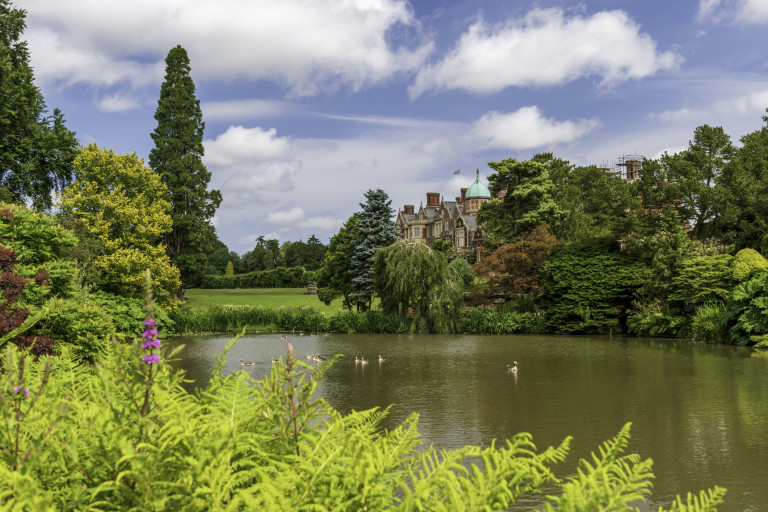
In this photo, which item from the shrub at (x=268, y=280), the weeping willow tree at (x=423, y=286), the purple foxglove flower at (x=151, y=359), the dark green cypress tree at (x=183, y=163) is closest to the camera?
the purple foxglove flower at (x=151, y=359)

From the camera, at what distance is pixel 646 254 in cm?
2662

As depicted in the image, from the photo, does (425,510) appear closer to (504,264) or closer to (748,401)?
(748,401)

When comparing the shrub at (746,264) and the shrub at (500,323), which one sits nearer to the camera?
the shrub at (746,264)

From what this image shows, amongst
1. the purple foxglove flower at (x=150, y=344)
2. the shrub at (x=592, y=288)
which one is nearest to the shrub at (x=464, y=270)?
the shrub at (x=592, y=288)

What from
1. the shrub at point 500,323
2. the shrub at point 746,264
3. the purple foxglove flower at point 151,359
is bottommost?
the shrub at point 500,323

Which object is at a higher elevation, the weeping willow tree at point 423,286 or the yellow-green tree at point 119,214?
the yellow-green tree at point 119,214

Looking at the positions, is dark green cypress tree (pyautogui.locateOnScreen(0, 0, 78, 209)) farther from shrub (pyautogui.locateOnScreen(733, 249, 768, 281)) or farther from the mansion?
the mansion

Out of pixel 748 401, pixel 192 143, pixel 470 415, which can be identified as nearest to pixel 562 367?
pixel 748 401

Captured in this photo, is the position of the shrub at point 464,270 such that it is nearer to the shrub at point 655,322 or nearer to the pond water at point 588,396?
the shrub at point 655,322

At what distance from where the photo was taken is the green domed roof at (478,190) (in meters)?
69.8

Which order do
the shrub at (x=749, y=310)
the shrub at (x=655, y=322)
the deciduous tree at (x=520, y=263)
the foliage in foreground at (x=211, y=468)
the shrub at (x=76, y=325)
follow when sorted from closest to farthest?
the foliage in foreground at (x=211, y=468)
the shrub at (x=76, y=325)
the shrub at (x=749, y=310)
the shrub at (x=655, y=322)
the deciduous tree at (x=520, y=263)

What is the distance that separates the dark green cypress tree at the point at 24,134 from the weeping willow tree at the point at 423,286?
1717 centimetres

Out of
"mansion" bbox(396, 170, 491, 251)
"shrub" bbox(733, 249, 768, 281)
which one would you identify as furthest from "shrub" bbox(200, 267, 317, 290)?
"shrub" bbox(733, 249, 768, 281)

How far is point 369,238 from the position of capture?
1384 inches
